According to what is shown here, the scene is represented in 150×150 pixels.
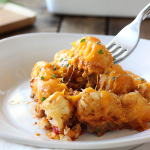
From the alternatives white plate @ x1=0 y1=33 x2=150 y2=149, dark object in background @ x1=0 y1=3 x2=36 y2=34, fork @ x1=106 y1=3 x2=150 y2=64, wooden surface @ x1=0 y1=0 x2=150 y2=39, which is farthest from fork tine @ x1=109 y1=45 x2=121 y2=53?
dark object in background @ x1=0 y1=3 x2=36 y2=34

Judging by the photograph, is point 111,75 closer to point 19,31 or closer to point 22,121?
point 22,121

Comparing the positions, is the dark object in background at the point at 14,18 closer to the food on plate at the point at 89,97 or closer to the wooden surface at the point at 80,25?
the wooden surface at the point at 80,25

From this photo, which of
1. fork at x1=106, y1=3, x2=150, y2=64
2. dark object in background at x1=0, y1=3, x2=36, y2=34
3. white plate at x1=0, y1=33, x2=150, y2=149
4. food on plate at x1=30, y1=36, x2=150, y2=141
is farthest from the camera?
dark object in background at x1=0, y1=3, x2=36, y2=34

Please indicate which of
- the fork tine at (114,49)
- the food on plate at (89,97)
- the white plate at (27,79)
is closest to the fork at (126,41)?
the fork tine at (114,49)

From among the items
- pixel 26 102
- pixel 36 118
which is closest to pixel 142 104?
pixel 36 118

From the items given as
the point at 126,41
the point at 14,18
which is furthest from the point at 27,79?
the point at 14,18

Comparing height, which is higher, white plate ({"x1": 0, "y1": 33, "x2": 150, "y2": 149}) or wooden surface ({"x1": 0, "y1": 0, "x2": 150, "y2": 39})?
wooden surface ({"x1": 0, "y1": 0, "x2": 150, "y2": 39})

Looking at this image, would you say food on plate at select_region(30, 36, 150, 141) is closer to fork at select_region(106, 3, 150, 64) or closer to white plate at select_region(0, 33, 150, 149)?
white plate at select_region(0, 33, 150, 149)
